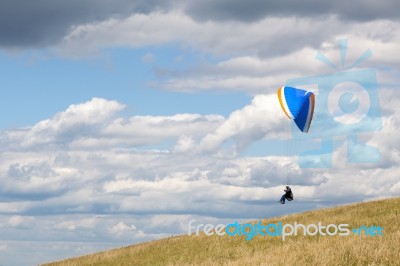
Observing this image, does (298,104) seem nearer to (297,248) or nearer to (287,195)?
(287,195)

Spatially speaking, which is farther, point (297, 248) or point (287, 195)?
point (287, 195)

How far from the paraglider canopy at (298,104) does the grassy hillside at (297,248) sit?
6081mm

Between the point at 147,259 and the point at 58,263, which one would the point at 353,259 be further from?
the point at 58,263

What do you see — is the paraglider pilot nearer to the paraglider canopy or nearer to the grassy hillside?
the grassy hillside

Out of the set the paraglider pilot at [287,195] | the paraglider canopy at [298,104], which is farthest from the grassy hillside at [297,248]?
the paraglider canopy at [298,104]

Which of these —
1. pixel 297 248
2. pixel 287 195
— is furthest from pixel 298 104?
pixel 297 248

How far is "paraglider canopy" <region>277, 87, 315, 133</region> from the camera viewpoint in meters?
35.7

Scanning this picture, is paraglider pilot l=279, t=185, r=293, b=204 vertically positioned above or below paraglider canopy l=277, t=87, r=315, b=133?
below

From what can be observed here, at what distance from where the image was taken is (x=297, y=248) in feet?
68.3

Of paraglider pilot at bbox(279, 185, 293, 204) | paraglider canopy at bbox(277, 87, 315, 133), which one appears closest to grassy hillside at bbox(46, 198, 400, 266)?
paraglider pilot at bbox(279, 185, 293, 204)

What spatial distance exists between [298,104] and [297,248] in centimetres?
1606

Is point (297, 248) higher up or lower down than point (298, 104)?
lower down

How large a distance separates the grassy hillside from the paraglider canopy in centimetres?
608

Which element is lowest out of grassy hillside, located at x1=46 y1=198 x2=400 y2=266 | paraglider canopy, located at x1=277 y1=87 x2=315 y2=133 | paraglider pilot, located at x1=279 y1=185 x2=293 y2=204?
grassy hillside, located at x1=46 y1=198 x2=400 y2=266
